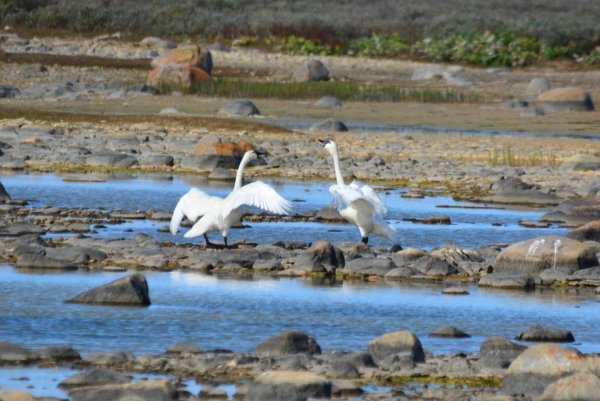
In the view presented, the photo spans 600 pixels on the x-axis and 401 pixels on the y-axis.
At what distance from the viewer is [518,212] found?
19.7 m

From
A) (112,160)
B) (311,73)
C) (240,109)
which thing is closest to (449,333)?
(112,160)

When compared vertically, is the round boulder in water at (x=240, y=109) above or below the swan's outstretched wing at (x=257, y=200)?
above

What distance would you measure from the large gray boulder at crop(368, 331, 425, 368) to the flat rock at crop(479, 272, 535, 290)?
12.2ft

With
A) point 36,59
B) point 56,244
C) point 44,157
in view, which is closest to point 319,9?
point 36,59

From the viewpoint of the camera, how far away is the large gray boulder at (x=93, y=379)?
8.62 metres

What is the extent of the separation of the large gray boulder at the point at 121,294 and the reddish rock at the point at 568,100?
27485 mm

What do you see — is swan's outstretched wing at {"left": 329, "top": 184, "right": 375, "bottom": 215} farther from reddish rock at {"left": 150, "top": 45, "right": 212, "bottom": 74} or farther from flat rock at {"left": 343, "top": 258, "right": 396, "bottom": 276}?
reddish rock at {"left": 150, "top": 45, "right": 212, "bottom": 74}

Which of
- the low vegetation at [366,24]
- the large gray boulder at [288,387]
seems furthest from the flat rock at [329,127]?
the large gray boulder at [288,387]

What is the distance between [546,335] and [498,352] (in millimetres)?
1259

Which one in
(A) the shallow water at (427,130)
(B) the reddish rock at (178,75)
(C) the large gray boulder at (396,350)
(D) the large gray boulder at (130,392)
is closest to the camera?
(D) the large gray boulder at (130,392)

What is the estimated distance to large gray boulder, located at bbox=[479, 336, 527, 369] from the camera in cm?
948

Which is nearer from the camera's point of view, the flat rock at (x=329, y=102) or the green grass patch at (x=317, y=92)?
the flat rock at (x=329, y=102)

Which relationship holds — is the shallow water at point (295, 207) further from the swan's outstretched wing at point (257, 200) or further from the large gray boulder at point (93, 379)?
the large gray boulder at point (93, 379)

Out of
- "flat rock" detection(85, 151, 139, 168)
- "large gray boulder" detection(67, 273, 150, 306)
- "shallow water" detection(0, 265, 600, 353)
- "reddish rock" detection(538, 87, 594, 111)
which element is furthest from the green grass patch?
"large gray boulder" detection(67, 273, 150, 306)
